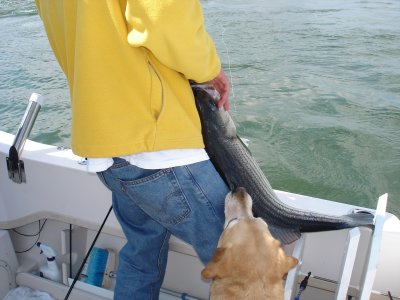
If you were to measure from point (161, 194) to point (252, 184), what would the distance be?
66cm

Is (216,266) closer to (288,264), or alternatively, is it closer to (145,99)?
(288,264)

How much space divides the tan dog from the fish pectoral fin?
21.7 inches

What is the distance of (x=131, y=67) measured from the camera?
1.57 m

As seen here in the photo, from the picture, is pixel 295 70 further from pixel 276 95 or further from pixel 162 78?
pixel 162 78

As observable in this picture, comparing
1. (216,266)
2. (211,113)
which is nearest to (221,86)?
(211,113)

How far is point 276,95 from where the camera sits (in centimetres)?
786

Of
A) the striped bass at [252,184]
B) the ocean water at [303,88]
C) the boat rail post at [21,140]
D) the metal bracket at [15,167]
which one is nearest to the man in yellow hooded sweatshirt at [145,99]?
the striped bass at [252,184]

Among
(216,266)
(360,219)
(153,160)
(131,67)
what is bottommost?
(216,266)

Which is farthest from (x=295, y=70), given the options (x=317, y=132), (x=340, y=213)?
(x=340, y=213)

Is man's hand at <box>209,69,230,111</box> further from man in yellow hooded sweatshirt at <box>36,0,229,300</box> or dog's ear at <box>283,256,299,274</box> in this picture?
dog's ear at <box>283,256,299,274</box>

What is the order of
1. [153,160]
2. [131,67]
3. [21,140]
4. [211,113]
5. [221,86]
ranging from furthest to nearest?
[21,140], [211,113], [221,86], [153,160], [131,67]

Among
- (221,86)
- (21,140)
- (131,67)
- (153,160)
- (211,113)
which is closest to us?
→ (131,67)

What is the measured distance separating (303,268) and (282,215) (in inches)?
16.4

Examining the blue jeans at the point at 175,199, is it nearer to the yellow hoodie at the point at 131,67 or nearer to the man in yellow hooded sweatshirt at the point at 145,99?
the man in yellow hooded sweatshirt at the point at 145,99
